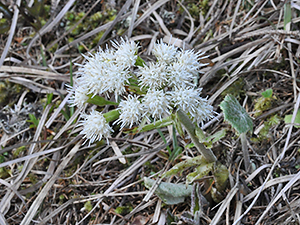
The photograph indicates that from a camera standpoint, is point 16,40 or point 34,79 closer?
point 34,79

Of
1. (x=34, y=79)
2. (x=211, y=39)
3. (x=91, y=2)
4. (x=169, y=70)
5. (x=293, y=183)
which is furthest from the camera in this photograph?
(x=91, y=2)

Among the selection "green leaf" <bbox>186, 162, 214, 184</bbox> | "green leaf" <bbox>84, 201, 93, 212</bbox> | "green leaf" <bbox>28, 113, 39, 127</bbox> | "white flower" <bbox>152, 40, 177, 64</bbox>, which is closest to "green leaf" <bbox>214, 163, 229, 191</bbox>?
"green leaf" <bbox>186, 162, 214, 184</bbox>

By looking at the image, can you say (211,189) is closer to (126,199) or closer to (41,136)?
(126,199)

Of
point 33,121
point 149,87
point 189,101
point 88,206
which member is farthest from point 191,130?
point 33,121

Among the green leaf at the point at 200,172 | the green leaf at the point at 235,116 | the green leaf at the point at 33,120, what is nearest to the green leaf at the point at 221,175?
the green leaf at the point at 200,172

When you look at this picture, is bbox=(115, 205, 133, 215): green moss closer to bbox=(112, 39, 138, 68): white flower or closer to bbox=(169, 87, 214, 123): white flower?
bbox=(169, 87, 214, 123): white flower

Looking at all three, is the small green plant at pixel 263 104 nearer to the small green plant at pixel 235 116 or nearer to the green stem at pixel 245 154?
the green stem at pixel 245 154

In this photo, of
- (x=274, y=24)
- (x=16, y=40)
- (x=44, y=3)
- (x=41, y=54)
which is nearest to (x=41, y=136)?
(x=41, y=54)
